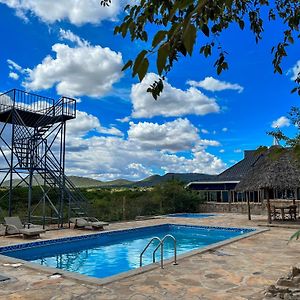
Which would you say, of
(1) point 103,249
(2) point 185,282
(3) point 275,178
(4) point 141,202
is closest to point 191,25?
(2) point 185,282

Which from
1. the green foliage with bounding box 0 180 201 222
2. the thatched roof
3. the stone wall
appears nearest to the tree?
the thatched roof

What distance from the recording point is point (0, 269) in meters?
7.53

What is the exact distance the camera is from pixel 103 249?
12164 millimetres

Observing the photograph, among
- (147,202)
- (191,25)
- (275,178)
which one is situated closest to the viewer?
(191,25)

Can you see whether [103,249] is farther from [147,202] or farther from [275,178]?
[147,202]

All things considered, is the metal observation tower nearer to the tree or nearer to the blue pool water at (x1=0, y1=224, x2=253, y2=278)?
the blue pool water at (x1=0, y1=224, x2=253, y2=278)

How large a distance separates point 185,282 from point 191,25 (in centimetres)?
592

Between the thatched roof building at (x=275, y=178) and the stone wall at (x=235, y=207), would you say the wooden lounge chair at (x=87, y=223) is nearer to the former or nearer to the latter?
the thatched roof building at (x=275, y=178)

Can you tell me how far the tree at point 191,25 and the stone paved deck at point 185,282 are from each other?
387 cm

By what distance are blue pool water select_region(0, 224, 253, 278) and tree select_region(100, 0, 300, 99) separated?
24.6ft

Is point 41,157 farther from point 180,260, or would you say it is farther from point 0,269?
point 180,260

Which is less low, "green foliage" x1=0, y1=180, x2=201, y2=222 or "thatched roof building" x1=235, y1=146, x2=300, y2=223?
"thatched roof building" x1=235, y1=146, x2=300, y2=223

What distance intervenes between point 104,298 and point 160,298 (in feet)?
2.83

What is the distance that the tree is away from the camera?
1.08 m
